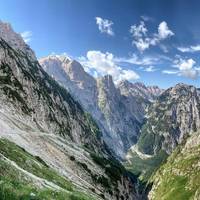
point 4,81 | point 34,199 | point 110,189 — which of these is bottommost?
point 110,189

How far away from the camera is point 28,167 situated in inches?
2532

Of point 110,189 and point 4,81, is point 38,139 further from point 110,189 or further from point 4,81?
point 4,81

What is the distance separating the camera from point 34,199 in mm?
17438

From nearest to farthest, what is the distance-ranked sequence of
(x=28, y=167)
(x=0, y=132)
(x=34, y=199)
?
(x=34, y=199) → (x=28, y=167) → (x=0, y=132)

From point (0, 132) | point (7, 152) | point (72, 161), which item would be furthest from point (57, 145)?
point (7, 152)

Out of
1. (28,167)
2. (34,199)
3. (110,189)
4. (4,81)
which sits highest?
(4,81)

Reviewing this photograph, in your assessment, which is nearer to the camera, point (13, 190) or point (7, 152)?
point (13, 190)

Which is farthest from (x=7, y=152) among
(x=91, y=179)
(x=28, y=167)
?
(x=91, y=179)

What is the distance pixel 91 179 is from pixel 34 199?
131255 millimetres

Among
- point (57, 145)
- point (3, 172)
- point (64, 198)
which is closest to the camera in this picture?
point (64, 198)

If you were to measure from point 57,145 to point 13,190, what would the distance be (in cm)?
13747

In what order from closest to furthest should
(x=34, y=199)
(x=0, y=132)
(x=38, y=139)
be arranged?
1. (x=34, y=199)
2. (x=0, y=132)
3. (x=38, y=139)

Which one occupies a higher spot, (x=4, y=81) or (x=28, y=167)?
(x=4, y=81)

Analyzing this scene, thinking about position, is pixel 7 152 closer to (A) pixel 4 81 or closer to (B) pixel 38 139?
(B) pixel 38 139
